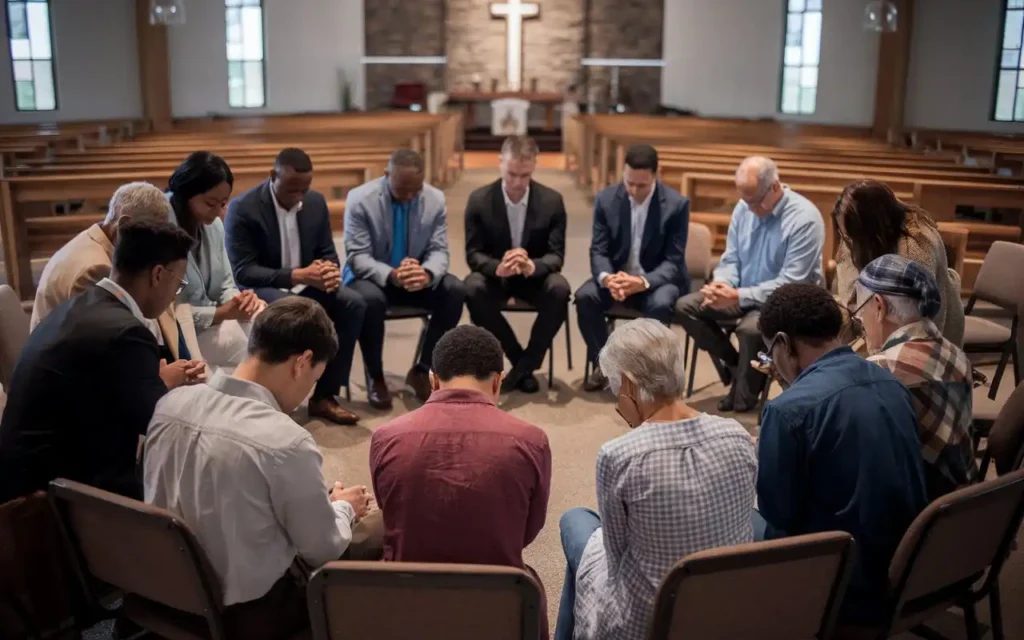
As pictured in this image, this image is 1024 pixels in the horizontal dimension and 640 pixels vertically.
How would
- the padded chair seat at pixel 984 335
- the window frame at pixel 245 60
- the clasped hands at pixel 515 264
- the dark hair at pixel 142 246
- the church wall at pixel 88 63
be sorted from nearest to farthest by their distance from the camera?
the dark hair at pixel 142 246
the padded chair seat at pixel 984 335
the clasped hands at pixel 515 264
the church wall at pixel 88 63
the window frame at pixel 245 60

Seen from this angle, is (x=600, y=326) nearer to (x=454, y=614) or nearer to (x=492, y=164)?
(x=454, y=614)

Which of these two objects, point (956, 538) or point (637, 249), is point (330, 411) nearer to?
point (637, 249)

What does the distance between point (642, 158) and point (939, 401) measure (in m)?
2.53

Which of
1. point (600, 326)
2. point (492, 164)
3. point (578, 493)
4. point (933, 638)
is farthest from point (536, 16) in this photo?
point (933, 638)

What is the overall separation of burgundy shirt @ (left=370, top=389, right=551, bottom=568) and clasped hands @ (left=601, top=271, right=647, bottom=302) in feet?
8.24

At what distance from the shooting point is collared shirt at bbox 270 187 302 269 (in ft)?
14.6

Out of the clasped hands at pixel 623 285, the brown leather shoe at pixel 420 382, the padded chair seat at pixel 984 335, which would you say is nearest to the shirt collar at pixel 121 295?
the brown leather shoe at pixel 420 382

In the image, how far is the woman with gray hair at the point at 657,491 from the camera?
1896 mm

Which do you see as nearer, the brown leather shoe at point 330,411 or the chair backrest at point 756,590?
the chair backrest at point 756,590

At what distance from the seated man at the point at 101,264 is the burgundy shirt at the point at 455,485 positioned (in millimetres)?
1224

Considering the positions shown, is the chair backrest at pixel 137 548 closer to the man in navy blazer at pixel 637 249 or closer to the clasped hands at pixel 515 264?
the clasped hands at pixel 515 264

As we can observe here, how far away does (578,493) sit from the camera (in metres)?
3.68

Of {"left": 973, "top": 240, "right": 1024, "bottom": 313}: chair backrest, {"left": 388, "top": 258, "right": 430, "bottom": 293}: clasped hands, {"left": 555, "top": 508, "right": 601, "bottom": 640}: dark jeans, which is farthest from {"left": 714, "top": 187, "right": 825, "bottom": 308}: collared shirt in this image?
{"left": 555, "top": 508, "right": 601, "bottom": 640}: dark jeans

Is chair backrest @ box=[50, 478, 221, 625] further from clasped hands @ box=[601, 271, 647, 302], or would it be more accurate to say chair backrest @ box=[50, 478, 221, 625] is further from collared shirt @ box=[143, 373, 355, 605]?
clasped hands @ box=[601, 271, 647, 302]
